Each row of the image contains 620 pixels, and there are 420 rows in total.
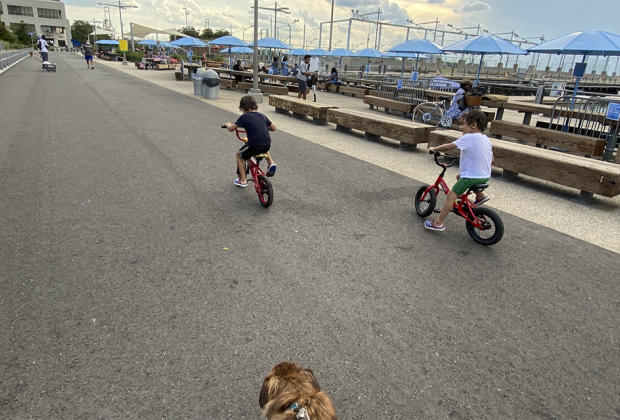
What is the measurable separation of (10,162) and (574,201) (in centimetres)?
963

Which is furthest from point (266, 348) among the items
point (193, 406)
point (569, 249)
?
point (569, 249)

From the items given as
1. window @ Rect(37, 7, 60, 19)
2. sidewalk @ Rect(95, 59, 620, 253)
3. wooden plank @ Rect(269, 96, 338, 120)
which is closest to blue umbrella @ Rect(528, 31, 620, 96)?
sidewalk @ Rect(95, 59, 620, 253)

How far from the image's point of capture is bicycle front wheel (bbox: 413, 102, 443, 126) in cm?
1306

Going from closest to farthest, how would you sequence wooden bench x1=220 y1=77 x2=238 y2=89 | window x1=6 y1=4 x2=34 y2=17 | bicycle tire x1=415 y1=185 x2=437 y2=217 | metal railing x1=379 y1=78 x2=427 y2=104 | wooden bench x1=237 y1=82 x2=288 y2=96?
1. bicycle tire x1=415 y1=185 x2=437 y2=217
2. metal railing x1=379 y1=78 x2=427 y2=104
3. wooden bench x1=237 y1=82 x2=288 y2=96
4. wooden bench x1=220 y1=77 x2=238 y2=89
5. window x1=6 y1=4 x2=34 y2=17

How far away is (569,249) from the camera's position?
479 cm

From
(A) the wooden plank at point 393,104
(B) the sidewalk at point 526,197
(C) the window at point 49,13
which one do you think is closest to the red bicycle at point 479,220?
(B) the sidewalk at point 526,197

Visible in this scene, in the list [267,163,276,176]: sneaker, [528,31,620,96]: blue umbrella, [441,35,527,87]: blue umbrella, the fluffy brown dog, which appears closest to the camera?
the fluffy brown dog

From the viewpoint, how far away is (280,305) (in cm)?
346

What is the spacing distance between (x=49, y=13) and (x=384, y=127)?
13747 centimetres

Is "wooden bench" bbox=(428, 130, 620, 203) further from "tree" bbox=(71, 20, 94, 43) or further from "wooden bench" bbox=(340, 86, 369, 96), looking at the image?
"tree" bbox=(71, 20, 94, 43)

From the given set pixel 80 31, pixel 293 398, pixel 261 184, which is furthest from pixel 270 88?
pixel 80 31

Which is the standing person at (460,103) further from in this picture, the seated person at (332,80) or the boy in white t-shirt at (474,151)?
the seated person at (332,80)

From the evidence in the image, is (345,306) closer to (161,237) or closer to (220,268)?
(220,268)

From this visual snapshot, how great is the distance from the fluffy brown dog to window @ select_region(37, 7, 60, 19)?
14245 centimetres
